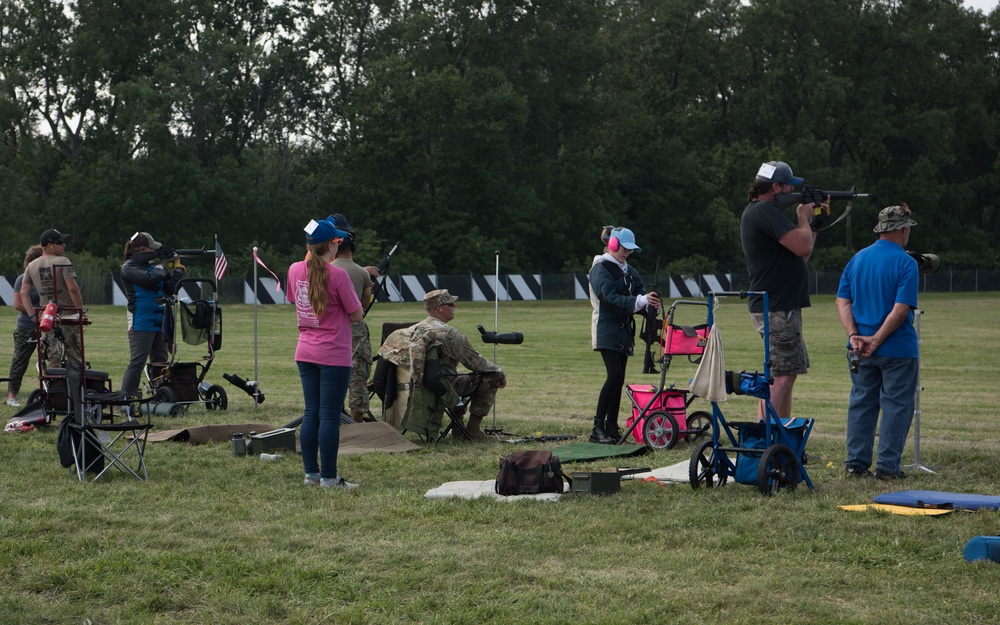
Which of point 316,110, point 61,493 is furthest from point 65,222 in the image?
point 61,493

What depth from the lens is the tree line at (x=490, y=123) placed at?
50812 millimetres

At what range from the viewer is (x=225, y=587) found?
532 centimetres

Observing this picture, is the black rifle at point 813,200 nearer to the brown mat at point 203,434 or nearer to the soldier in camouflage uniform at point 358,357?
the soldier in camouflage uniform at point 358,357

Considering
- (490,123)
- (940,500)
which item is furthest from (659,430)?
(490,123)

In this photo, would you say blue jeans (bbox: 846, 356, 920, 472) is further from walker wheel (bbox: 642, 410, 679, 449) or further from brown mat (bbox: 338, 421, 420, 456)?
brown mat (bbox: 338, 421, 420, 456)

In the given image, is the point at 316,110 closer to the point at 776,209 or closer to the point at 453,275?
the point at 453,275

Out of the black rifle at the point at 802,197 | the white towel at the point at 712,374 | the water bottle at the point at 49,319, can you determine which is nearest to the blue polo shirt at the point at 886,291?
the black rifle at the point at 802,197

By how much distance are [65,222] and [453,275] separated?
1579 cm

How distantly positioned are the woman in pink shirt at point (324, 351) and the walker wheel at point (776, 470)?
99.9 inches

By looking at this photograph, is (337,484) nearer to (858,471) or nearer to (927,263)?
(858,471)

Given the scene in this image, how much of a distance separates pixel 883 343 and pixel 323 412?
3608 mm

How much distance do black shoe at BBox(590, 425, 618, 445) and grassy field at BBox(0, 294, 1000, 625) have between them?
43 centimetres

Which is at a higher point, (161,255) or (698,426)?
(161,255)

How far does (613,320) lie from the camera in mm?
9852
